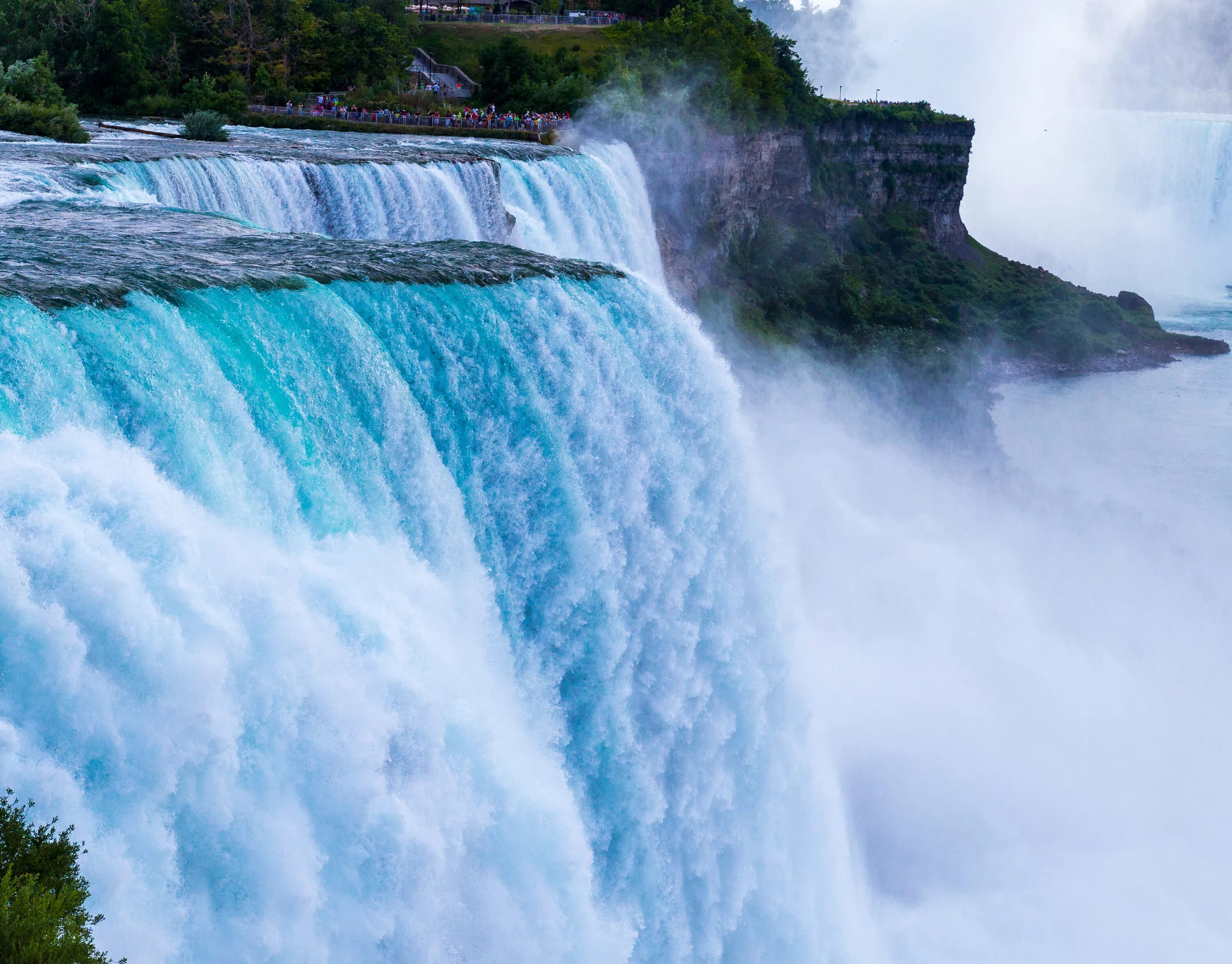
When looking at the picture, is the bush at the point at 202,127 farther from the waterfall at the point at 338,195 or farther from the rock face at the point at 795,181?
the rock face at the point at 795,181

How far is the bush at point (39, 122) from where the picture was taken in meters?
22.3

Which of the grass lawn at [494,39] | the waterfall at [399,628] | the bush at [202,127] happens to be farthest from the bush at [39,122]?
the grass lawn at [494,39]

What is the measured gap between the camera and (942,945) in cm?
1327

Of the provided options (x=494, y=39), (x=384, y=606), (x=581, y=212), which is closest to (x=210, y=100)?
(x=581, y=212)

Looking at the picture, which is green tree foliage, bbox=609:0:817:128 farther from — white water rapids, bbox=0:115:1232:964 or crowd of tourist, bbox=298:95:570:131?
white water rapids, bbox=0:115:1232:964

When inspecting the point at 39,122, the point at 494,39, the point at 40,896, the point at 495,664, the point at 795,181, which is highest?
the point at 494,39

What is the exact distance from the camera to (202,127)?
2539cm

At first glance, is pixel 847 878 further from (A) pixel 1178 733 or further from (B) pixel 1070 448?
(B) pixel 1070 448

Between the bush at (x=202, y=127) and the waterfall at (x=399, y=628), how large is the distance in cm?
1566

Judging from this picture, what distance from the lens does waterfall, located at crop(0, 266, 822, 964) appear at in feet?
20.1

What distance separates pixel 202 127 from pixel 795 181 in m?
22.4

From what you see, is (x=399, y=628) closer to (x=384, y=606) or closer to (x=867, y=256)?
(x=384, y=606)

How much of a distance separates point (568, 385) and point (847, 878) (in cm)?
627

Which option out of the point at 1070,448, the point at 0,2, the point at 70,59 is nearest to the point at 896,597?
the point at 1070,448
